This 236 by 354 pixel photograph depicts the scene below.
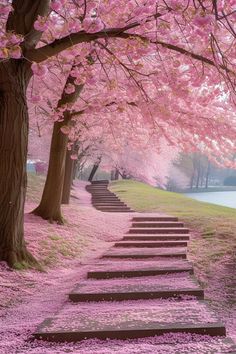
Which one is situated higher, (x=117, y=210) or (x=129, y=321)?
(x=117, y=210)

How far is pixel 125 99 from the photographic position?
13.5 metres

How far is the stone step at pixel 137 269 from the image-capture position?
7598 millimetres

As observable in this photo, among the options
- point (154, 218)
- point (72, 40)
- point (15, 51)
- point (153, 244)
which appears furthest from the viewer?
point (154, 218)

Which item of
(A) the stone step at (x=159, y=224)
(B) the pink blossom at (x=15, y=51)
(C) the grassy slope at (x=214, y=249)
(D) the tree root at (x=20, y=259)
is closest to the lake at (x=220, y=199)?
(C) the grassy slope at (x=214, y=249)

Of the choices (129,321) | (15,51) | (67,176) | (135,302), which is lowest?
(135,302)

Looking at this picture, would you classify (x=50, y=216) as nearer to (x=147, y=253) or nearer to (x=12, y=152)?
(x=147, y=253)

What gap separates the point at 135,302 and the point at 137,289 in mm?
445

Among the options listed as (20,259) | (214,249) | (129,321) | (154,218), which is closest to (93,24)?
(129,321)

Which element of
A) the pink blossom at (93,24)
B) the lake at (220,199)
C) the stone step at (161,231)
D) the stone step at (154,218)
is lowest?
the stone step at (161,231)

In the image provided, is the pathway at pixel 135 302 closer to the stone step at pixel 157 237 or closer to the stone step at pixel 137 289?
the stone step at pixel 137 289

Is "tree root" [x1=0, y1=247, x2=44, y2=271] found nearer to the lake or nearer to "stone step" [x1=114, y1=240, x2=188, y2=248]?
"stone step" [x1=114, y1=240, x2=188, y2=248]

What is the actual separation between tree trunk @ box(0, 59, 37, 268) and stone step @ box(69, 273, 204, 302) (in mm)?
1801

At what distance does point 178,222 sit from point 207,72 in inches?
249

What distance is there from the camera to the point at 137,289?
6.30 m
